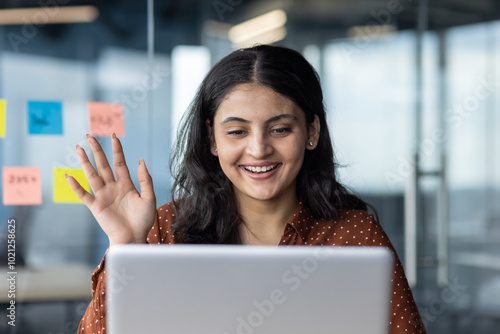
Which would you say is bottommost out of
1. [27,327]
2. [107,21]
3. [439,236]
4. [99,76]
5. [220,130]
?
[27,327]

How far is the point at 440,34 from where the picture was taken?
389 centimetres

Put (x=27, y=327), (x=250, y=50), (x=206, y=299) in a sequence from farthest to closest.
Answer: (x=27, y=327) → (x=250, y=50) → (x=206, y=299)

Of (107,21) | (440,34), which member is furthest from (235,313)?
(440,34)

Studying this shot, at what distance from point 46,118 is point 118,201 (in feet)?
6.88

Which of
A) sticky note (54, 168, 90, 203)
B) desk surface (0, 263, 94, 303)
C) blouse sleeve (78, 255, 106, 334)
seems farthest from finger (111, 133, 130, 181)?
desk surface (0, 263, 94, 303)

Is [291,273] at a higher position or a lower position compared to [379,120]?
lower

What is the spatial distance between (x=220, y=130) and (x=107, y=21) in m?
2.05

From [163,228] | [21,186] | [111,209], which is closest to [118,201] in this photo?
[111,209]

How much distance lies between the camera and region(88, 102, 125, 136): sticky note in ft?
10.7

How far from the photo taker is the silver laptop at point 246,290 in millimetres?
729

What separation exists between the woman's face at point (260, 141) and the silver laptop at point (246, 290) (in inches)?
28.7

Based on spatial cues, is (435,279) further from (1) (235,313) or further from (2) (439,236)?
(1) (235,313)

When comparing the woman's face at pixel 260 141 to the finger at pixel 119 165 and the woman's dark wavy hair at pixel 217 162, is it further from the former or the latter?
the finger at pixel 119 165

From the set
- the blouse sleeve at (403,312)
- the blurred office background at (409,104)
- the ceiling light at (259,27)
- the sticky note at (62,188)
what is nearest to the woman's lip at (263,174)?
the blouse sleeve at (403,312)
